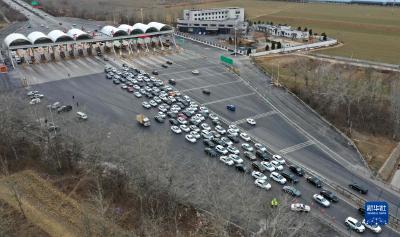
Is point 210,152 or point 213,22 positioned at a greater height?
point 213,22

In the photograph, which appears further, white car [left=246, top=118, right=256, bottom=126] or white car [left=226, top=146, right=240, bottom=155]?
white car [left=246, top=118, right=256, bottom=126]

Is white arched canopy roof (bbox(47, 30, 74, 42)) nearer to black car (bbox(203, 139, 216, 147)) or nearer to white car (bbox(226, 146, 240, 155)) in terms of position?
black car (bbox(203, 139, 216, 147))

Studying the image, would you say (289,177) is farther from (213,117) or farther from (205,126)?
(213,117)

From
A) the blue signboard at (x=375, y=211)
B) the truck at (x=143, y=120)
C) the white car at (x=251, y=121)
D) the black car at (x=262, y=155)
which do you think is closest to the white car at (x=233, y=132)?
the white car at (x=251, y=121)

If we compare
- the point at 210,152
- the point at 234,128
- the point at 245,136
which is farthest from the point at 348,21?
the point at 210,152

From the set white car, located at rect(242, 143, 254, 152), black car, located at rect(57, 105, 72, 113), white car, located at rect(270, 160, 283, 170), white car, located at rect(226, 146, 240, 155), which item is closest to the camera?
white car, located at rect(270, 160, 283, 170)

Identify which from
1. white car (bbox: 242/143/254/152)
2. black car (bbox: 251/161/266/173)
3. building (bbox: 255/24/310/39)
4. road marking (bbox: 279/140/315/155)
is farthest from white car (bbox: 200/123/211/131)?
building (bbox: 255/24/310/39)

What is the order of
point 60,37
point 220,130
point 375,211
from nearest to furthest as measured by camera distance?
1. point 375,211
2. point 220,130
3. point 60,37
